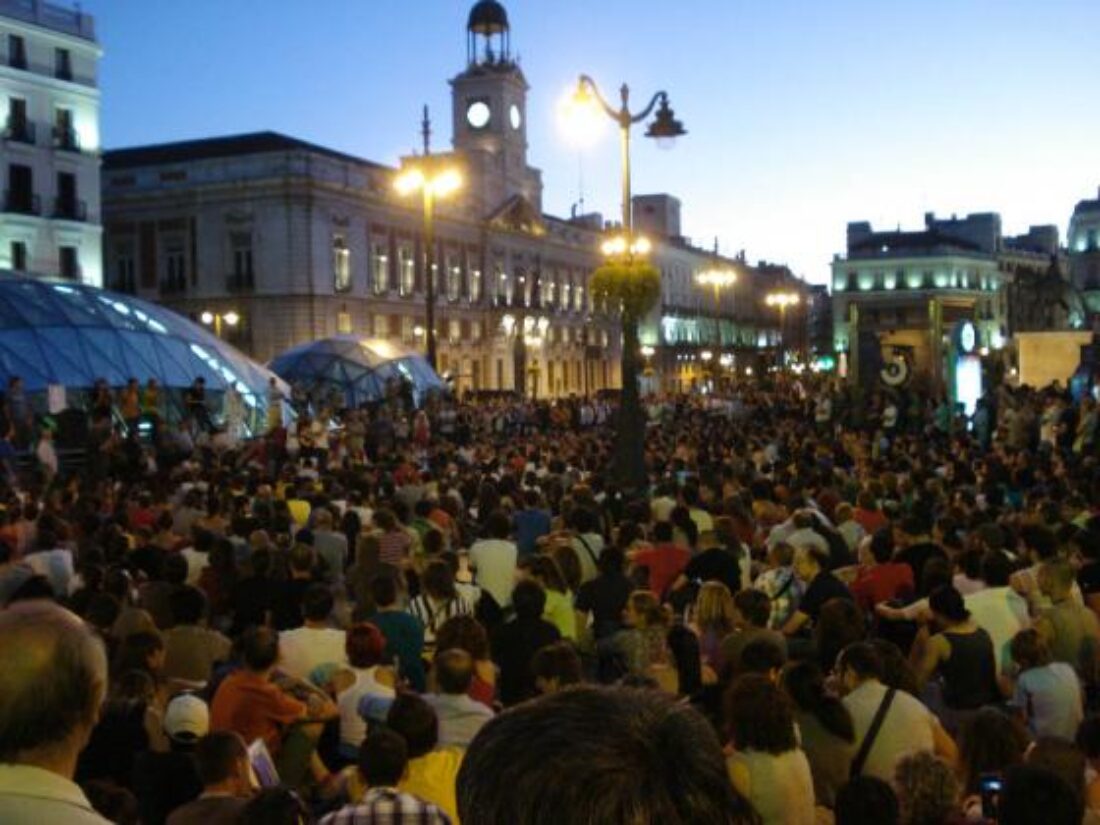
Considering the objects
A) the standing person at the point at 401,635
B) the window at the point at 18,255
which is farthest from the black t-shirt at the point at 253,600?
the window at the point at 18,255

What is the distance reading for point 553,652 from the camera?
6.79 meters

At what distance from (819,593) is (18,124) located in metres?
49.7

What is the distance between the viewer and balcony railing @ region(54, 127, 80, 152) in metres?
52.5

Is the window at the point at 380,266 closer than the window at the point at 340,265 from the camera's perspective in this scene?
No

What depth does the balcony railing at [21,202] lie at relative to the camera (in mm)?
50406

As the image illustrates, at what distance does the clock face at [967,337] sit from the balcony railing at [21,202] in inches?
1433

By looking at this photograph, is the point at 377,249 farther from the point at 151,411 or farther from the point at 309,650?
the point at 309,650

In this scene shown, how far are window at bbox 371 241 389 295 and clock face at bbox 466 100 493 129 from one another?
1859cm

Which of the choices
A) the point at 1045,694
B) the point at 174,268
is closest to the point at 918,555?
the point at 1045,694

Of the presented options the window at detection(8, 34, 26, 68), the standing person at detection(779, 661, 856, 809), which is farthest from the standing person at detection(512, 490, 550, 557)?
the window at detection(8, 34, 26, 68)

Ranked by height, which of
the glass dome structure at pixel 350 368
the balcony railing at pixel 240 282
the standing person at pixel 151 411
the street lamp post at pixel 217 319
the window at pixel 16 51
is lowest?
the standing person at pixel 151 411

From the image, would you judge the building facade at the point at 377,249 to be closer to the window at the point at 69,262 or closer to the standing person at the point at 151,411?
the window at the point at 69,262

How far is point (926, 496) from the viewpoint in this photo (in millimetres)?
14297

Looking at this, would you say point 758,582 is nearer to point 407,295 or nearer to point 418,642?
point 418,642
